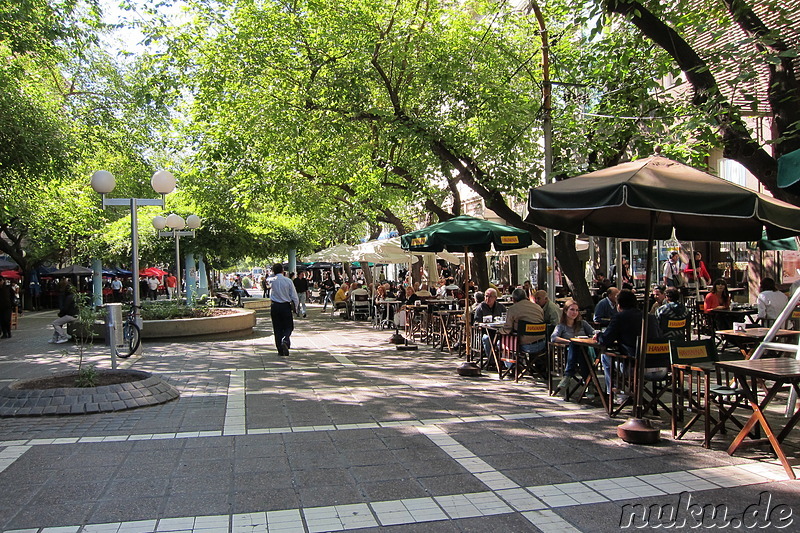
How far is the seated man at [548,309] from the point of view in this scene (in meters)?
9.24

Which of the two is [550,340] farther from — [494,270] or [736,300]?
A: [494,270]

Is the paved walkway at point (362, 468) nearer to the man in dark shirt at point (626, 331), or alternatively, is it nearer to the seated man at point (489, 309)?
the man in dark shirt at point (626, 331)

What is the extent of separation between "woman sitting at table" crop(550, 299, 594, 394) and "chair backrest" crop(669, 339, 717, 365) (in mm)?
1614

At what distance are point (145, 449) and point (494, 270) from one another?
31.0 m

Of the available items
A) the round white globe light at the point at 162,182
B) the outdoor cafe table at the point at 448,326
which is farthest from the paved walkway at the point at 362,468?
the round white globe light at the point at 162,182

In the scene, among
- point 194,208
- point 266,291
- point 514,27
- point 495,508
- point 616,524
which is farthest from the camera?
point 266,291

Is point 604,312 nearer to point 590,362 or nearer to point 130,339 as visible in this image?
point 590,362

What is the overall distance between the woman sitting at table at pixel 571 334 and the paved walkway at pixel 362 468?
43 centimetres

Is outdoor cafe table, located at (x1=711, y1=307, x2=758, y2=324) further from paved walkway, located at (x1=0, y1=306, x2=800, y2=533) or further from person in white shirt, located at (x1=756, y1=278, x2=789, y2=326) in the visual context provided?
paved walkway, located at (x1=0, y1=306, x2=800, y2=533)

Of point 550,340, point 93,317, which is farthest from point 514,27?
point 93,317

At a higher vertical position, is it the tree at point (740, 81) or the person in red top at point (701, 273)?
the tree at point (740, 81)

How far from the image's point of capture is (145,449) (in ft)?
18.3

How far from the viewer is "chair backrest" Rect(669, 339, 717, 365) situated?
5.95m

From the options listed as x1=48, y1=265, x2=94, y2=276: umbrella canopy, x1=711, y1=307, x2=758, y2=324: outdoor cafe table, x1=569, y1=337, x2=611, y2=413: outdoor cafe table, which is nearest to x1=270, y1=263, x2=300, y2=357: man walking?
x1=569, y1=337, x2=611, y2=413: outdoor cafe table
